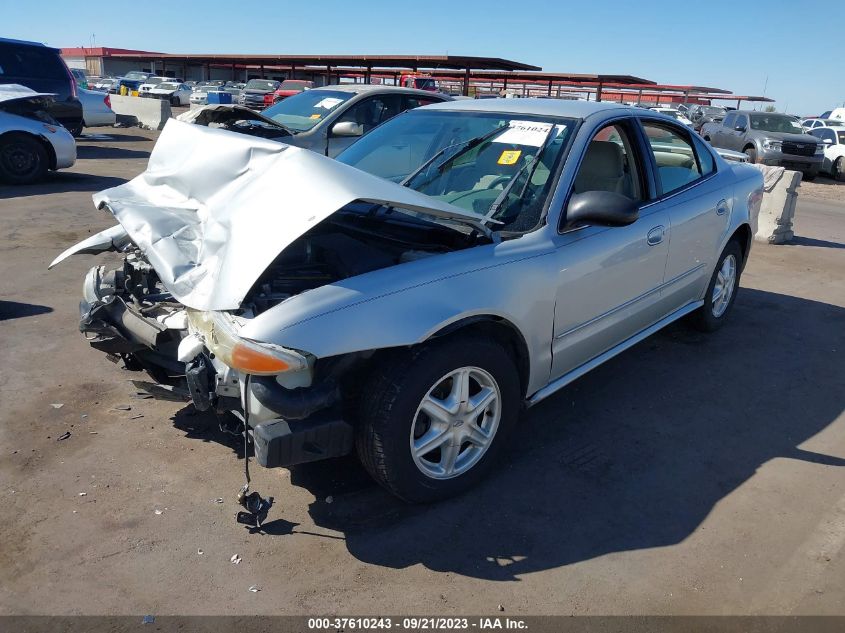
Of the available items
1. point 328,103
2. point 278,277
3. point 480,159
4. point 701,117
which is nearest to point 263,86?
point 701,117

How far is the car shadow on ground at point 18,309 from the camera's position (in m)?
5.27

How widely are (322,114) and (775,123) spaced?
15360 mm

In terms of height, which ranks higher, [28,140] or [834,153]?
[834,153]

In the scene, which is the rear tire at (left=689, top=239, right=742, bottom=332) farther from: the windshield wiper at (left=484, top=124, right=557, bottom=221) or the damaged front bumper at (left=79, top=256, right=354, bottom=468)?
the damaged front bumper at (left=79, top=256, right=354, bottom=468)

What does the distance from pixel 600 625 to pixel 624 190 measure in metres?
2.63

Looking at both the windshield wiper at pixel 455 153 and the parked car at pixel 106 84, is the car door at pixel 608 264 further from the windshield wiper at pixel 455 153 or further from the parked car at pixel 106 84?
the parked car at pixel 106 84

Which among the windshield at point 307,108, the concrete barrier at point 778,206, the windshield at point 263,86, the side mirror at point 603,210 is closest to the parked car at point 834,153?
the concrete barrier at point 778,206

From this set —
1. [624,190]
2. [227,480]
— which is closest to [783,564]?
[624,190]

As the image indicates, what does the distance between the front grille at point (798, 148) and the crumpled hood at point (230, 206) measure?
17771 millimetres

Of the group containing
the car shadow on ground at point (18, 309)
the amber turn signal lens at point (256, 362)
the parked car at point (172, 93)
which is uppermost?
the parked car at point (172, 93)

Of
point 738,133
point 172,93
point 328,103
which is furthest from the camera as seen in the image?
point 172,93

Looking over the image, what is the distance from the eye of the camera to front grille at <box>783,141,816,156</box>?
17.8 meters

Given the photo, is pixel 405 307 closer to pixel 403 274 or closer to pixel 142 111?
pixel 403 274

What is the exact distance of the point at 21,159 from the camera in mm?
10805
